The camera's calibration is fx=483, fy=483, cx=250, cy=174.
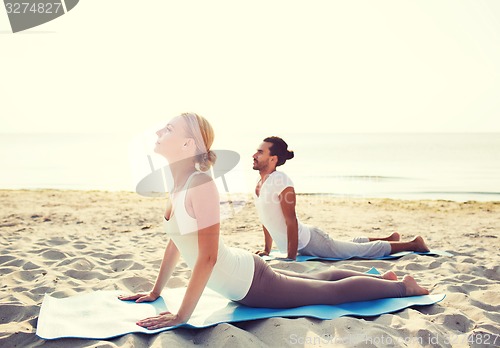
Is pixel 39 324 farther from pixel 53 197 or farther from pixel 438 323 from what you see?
pixel 53 197

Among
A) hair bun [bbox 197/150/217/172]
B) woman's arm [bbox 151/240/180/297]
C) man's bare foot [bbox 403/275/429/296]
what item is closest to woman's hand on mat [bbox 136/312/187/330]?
woman's arm [bbox 151/240/180/297]

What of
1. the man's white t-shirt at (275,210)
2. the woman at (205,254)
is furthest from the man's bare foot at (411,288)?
the man's white t-shirt at (275,210)

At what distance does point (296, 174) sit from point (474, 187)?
7722 millimetres

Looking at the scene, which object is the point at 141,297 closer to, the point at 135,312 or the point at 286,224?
the point at 135,312

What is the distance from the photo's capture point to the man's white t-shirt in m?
5.19

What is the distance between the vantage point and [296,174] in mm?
21812

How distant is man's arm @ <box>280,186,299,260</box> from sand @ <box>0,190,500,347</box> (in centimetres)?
21

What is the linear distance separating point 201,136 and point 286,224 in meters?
2.35

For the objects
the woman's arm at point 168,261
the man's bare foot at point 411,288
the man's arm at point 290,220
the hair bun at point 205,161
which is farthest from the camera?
the man's arm at point 290,220

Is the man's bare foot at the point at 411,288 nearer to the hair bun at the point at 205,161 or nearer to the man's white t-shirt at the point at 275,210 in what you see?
the man's white t-shirt at the point at 275,210

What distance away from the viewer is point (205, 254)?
9.68ft

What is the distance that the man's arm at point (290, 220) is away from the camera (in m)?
5.11

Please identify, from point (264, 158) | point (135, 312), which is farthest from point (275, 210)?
point (135, 312)

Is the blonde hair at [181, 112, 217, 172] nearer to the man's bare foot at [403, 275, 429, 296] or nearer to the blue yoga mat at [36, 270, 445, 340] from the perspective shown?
the blue yoga mat at [36, 270, 445, 340]
